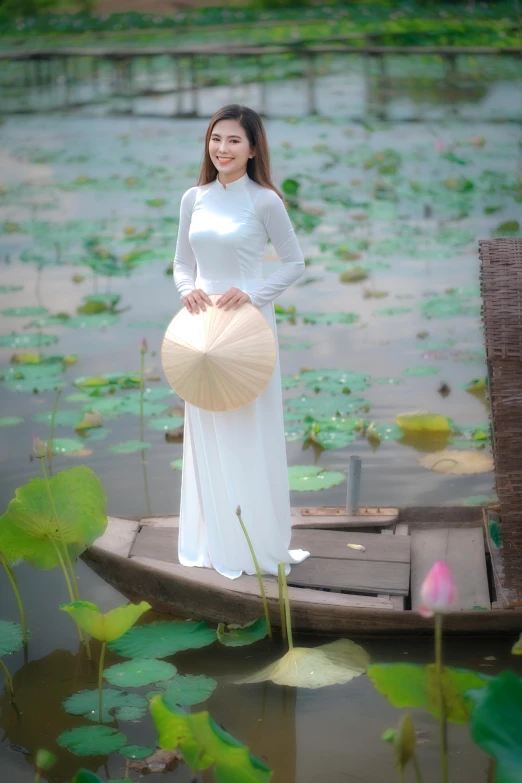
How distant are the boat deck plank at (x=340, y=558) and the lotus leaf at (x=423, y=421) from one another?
4.51 feet

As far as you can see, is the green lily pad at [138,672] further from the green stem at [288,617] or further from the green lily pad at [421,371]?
the green lily pad at [421,371]

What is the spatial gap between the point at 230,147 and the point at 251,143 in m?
0.07

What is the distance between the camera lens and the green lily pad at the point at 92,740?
2.37 meters

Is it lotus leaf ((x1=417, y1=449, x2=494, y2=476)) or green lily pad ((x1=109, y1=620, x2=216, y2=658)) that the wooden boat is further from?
lotus leaf ((x1=417, y1=449, x2=494, y2=476))

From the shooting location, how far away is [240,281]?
9.21 ft

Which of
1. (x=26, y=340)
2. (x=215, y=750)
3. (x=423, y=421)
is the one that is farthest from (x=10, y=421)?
(x=215, y=750)

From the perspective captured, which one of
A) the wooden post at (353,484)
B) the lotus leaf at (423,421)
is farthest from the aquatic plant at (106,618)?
the lotus leaf at (423,421)

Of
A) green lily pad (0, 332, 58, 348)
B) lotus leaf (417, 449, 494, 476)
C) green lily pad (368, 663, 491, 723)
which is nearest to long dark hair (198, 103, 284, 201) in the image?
green lily pad (368, 663, 491, 723)

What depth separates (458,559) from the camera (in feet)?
10.2

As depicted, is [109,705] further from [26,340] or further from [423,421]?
[26,340]

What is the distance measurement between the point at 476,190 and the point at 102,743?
27.4 feet

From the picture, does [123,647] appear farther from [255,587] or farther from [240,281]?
[240,281]

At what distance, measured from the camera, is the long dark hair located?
2740 mm

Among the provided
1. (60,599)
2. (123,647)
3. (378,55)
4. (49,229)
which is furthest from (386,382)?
(378,55)
